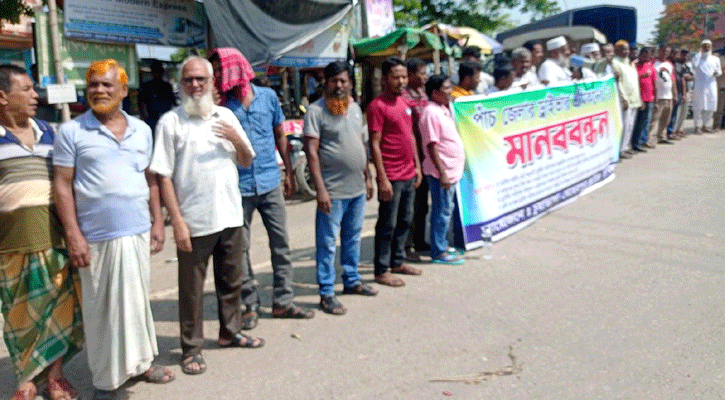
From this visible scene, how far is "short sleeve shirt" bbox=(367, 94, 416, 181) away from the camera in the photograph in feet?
16.7

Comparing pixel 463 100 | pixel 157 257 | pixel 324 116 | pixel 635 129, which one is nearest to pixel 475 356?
pixel 324 116

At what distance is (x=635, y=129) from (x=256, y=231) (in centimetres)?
779

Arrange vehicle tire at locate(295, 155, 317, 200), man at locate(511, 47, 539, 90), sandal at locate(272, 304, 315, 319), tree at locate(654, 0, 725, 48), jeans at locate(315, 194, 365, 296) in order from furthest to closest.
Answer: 1. tree at locate(654, 0, 725, 48)
2. vehicle tire at locate(295, 155, 317, 200)
3. man at locate(511, 47, 539, 90)
4. jeans at locate(315, 194, 365, 296)
5. sandal at locate(272, 304, 315, 319)

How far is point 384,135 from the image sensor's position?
5.18 m

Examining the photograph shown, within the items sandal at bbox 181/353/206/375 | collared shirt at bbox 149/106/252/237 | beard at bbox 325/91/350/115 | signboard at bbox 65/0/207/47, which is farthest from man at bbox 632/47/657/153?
sandal at bbox 181/353/206/375

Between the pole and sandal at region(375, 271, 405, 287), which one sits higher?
the pole

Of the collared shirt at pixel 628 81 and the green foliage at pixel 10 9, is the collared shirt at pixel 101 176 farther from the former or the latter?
the collared shirt at pixel 628 81

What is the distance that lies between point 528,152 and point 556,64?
3.32 meters

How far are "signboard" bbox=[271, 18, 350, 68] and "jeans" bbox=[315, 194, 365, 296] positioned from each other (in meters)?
5.07

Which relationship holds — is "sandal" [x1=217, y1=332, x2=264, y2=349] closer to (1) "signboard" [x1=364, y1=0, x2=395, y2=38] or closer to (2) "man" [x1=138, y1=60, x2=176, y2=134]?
(2) "man" [x1=138, y1=60, x2=176, y2=134]

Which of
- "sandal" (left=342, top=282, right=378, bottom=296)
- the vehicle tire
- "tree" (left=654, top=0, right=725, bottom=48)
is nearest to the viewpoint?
"sandal" (left=342, top=282, right=378, bottom=296)

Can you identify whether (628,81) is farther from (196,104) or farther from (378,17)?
(196,104)

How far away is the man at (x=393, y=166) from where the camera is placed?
5.07 m

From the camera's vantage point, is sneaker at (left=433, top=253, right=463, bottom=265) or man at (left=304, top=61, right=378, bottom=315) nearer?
man at (left=304, top=61, right=378, bottom=315)
